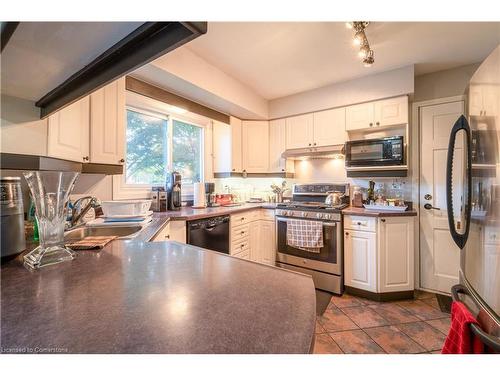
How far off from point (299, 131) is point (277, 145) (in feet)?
1.23

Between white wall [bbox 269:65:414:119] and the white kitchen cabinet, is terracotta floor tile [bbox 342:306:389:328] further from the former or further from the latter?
white wall [bbox 269:65:414:119]

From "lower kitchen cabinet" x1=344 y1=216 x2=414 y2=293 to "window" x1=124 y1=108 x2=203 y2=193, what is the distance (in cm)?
214

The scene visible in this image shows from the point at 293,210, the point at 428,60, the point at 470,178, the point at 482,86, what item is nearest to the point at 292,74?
the point at 428,60

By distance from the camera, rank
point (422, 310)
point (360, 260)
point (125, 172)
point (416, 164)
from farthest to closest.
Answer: point (416, 164)
point (360, 260)
point (125, 172)
point (422, 310)

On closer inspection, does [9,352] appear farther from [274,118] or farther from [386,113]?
[274,118]

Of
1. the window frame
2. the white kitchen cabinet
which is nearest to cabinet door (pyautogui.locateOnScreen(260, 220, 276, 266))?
the white kitchen cabinet

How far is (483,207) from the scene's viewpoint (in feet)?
2.89

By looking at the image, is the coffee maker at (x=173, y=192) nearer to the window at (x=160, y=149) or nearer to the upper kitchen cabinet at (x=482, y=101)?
the window at (x=160, y=149)

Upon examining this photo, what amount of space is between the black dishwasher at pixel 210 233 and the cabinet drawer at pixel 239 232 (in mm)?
127

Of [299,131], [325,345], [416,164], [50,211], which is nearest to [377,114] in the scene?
[416,164]

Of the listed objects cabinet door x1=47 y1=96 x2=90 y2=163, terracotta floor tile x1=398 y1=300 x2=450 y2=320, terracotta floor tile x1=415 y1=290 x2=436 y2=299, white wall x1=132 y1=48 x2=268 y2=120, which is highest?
white wall x1=132 y1=48 x2=268 y2=120

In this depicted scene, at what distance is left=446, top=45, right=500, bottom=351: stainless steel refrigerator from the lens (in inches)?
31.0

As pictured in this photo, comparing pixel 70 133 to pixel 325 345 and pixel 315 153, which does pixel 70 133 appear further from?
pixel 315 153

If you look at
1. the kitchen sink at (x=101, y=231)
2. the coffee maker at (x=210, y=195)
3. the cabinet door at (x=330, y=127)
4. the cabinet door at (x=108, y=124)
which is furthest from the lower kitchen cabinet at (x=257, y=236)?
the cabinet door at (x=108, y=124)
